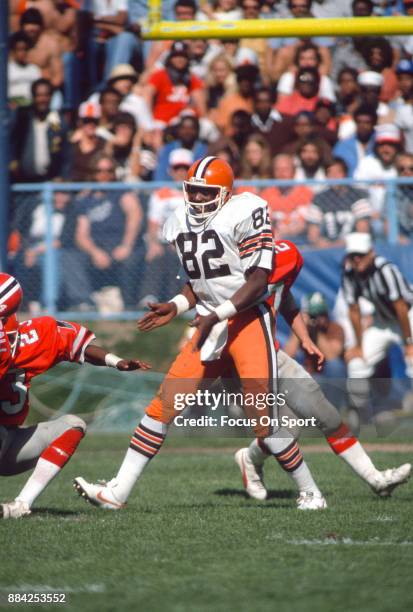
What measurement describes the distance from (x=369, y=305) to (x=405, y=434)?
119 centimetres

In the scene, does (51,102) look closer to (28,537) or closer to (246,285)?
(246,285)

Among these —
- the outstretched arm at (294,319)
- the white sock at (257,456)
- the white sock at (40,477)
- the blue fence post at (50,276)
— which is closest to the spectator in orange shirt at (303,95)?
the blue fence post at (50,276)

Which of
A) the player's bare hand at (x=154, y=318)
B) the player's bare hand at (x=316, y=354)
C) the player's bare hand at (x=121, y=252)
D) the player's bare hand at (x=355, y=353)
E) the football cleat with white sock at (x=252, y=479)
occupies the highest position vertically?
the player's bare hand at (x=154, y=318)

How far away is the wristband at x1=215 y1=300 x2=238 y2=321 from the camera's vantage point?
585 cm

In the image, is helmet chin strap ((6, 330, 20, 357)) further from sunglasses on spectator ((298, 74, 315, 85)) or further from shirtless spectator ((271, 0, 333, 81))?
shirtless spectator ((271, 0, 333, 81))

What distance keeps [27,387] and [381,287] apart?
4.87 metres

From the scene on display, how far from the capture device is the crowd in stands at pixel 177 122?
10.5 m

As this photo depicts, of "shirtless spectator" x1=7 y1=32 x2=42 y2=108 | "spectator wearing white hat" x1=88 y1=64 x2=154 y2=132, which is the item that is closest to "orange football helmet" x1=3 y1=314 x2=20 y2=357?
"spectator wearing white hat" x1=88 y1=64 x2=154 y2=132

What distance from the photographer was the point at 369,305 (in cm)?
1024

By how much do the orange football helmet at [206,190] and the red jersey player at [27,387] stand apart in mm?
890

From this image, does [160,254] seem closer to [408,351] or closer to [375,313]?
[375,313]

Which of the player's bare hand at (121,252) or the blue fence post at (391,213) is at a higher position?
the blue fence post at (391,213)

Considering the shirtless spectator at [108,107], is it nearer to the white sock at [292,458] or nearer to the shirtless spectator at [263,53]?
the shirtless spectator at [263,53]

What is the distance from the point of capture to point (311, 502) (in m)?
6.19
